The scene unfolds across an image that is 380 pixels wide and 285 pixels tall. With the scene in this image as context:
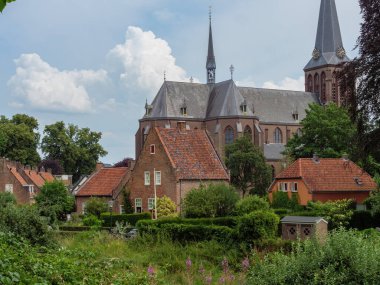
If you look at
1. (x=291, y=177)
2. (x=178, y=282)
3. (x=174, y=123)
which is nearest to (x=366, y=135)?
(x=178, y=282)

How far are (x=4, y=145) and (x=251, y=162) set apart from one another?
96.1 ft

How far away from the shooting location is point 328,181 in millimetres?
50031

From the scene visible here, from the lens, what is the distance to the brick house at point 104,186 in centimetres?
5288

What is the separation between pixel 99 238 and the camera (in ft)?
74.1

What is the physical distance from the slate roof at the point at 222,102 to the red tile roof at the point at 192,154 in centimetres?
4613

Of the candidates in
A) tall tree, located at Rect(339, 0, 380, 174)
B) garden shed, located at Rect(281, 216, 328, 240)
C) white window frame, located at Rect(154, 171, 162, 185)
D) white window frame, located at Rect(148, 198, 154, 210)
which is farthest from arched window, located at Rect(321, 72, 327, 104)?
tall tree, located at Rect(339, 0, 380, 174)

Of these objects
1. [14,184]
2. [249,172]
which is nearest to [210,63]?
[249,172]

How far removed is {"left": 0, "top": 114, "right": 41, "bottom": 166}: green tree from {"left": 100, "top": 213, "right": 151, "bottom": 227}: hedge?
1504 inches

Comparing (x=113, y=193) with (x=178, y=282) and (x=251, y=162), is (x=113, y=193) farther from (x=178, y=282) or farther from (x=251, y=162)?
(x=178, y=282)

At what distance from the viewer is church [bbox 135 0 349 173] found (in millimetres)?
92000

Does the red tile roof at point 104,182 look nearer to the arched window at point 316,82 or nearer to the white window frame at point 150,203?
the white window frame at point 150,203

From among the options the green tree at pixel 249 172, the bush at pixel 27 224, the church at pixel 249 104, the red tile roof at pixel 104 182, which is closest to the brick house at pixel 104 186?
the red tile roof at pixel 104 182

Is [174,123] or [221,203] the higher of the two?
[174,123]

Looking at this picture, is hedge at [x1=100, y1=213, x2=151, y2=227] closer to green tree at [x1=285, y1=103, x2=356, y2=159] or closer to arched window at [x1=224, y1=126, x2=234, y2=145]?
green tree at [x1=285, y1=103, x2=356, y2=159]
